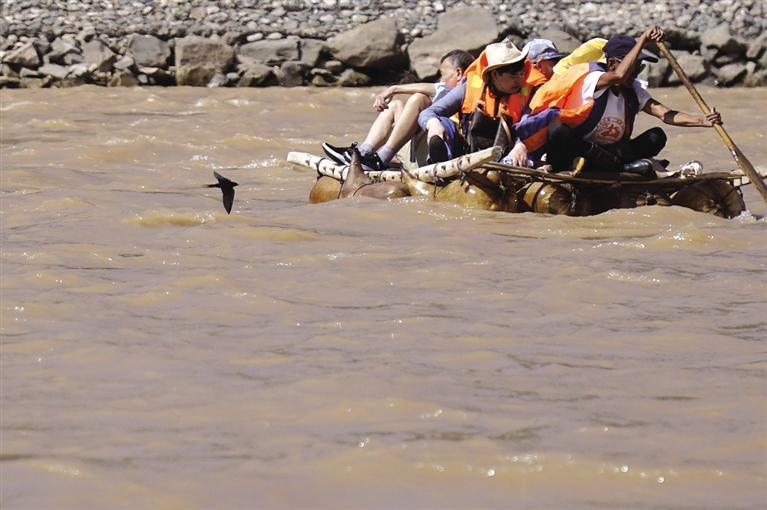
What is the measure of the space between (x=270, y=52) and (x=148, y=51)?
158cm

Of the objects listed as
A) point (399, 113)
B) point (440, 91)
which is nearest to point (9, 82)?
point (399, 113)

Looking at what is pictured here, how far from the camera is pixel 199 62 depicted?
1855cm

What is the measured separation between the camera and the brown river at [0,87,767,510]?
152 inches

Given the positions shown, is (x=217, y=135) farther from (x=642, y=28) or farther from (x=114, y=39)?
(x=642, y=28)

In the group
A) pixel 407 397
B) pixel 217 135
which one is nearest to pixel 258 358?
pixel 407 397


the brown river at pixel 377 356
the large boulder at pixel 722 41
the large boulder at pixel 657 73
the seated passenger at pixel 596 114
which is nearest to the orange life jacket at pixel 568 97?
the seated passenger at pixel 596 114

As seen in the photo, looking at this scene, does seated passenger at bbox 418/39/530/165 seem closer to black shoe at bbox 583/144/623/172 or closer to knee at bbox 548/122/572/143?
knee at bbox 548/122/572/143

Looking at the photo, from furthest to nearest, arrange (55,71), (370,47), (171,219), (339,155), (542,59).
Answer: (370,47) → (55,71) → (339,155) → (542,59) → (171,219)

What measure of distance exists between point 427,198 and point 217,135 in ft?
18.9

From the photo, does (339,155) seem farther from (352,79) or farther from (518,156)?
(352,79)

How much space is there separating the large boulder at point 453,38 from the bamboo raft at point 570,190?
9756 mm

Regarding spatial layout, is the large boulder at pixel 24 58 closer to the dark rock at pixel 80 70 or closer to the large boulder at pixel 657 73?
the dark rock at pixel 80 70

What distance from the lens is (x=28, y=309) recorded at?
19.0 feet

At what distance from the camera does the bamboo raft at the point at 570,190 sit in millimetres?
8383
